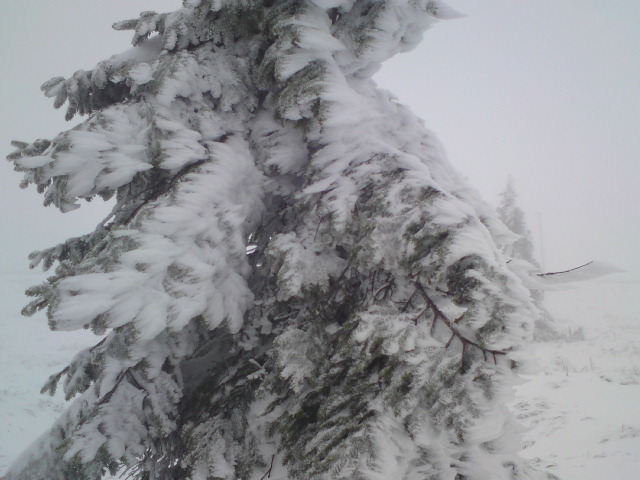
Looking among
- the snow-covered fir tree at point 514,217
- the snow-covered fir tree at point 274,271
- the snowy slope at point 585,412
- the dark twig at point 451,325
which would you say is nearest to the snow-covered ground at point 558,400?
the snowy slope at point 585,412

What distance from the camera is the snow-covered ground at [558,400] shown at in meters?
5.32

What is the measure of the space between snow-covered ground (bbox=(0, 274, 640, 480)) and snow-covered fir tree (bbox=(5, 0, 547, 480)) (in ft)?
1.74

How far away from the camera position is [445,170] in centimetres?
280

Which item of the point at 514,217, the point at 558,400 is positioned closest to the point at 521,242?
the point at 514,217

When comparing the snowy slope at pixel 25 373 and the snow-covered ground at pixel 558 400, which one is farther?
the snowy slope at pixel 25 373

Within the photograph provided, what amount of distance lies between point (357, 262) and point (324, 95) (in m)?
1.16

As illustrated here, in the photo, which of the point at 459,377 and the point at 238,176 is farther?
the point at 238,176

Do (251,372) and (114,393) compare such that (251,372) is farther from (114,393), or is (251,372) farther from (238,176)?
(238,176)

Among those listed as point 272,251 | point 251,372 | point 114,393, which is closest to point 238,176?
point 272,251

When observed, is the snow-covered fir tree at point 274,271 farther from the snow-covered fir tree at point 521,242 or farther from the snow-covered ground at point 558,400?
the snow-covered fir tree at point 521,242

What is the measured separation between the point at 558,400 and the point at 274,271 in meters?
8.94

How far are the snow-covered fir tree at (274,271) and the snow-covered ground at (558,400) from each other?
53 cm

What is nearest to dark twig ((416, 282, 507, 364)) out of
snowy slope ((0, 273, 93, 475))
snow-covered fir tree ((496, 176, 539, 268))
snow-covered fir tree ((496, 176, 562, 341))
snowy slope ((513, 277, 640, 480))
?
snowy slope ((513, 277, 640, 480))

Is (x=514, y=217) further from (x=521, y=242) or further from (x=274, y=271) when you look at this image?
(x=274, y=271)
